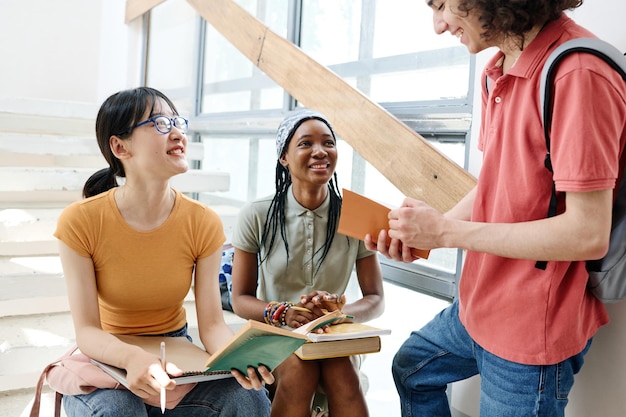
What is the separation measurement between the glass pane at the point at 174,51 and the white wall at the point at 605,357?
3.55m

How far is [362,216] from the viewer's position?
1.54m

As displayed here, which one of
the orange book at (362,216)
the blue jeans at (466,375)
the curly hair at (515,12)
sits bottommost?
the blue jeans at (466,375)

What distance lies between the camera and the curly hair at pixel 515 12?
1220 millimetres

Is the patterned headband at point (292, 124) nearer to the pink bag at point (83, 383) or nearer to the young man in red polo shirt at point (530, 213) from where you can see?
the young man in red polo shirt at point (530, 213)

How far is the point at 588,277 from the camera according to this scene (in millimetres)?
1283

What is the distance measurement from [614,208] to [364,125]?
1005 millimetres

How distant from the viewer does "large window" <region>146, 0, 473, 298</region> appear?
229 centimetres

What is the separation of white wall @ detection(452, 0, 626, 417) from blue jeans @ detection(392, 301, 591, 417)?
202 millimetres

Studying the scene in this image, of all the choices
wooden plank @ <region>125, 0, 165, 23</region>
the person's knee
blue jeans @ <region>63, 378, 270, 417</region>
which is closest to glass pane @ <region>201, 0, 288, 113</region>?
wooden plank @ <region>125, 0, 165, 23</region>

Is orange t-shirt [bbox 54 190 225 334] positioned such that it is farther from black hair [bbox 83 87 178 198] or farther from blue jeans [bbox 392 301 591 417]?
blue jeans [bbox 392 301 591 417]

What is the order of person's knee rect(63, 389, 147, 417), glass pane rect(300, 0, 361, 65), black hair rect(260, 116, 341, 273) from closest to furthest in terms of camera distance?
1. person's knee rect(63, 389, 147, 417)
2. black hair rect(260, 116, 341, 273)
3. glass pane rect(300, 0, 361, 65)

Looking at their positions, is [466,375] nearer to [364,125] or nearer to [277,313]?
[277,313]

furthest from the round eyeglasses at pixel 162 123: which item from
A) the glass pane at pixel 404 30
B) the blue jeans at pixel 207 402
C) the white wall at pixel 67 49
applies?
the white wall at pixel 67 49

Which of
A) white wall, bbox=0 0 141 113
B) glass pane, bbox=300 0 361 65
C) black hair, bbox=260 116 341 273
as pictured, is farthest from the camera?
white wall, bbox=0 0 141 113
